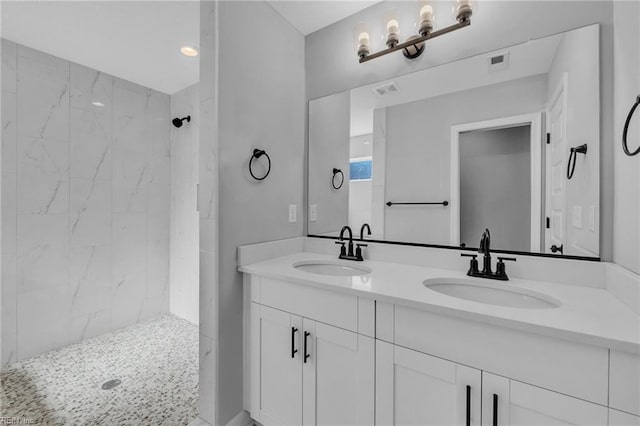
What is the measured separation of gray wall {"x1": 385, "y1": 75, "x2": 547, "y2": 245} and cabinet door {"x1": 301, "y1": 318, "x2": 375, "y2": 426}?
2.34 feet

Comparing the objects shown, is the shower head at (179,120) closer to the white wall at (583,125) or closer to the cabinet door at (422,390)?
the cabinet door at (422,390)

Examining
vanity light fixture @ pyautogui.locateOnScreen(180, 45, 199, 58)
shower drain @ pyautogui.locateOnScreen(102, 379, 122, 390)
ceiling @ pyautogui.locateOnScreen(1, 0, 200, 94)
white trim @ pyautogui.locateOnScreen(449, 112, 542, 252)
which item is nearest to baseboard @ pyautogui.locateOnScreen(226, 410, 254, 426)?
shower drain @ pyautogui.locateOnScreen(102, 379, 122, 390)

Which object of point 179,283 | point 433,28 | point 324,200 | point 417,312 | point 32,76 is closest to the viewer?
point 417,312

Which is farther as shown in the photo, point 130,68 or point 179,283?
point 179,283

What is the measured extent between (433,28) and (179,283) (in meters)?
3.14

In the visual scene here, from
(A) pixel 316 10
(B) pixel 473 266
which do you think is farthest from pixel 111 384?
(A) pixel 316 10

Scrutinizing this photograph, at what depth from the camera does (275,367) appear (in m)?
1.34

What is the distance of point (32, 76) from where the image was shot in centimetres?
207

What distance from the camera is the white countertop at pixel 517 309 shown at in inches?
28.5

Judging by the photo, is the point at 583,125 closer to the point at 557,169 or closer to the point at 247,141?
the point at 557,169

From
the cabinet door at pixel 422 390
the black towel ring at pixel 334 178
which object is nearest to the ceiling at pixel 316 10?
the black towel ring at pixel 334 178

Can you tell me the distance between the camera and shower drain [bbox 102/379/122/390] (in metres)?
1.79

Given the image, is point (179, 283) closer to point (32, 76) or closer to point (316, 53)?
point (32, 76)

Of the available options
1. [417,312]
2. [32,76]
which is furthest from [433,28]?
[32,76]
